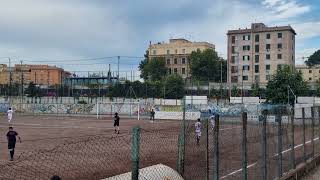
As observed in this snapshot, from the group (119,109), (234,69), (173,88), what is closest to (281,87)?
(119,109)

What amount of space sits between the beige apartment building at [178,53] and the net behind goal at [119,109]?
7508 cm

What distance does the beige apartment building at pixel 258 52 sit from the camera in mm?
119438

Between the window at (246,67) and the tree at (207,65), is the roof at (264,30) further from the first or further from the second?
the tree at (207,65)

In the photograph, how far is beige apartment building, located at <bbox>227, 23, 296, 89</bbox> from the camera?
4702 inches

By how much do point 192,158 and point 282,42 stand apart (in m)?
114

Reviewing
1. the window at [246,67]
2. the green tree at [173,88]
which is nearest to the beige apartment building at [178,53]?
the window at [246,67]

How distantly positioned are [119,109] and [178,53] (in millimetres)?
79923

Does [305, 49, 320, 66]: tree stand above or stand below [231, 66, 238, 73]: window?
above

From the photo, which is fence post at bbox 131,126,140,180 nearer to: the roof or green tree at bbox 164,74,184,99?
green tree at bbox 164,74,184,99

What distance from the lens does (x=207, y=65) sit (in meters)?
140

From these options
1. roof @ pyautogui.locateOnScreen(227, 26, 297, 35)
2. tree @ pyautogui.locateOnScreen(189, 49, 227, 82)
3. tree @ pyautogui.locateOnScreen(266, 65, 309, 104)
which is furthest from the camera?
tree @ pyautogui.locateOnScreen(189, 49, 227, 82)

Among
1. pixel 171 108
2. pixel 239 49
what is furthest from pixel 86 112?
pixel 239 49

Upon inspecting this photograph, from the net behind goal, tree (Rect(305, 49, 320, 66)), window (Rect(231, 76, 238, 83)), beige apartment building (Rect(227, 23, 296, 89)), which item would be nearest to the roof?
beige apartment building (Rect(227, 23, 296, 89))

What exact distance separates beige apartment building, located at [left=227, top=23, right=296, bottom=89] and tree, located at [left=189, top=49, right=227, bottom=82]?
11618 mm
